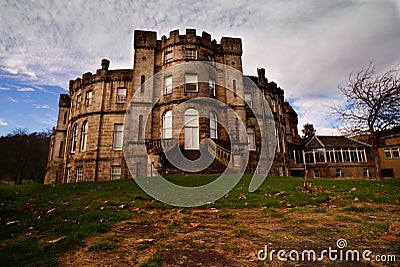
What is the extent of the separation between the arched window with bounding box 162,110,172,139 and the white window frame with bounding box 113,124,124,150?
5163mm

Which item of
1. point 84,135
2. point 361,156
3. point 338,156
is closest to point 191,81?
point 84,135

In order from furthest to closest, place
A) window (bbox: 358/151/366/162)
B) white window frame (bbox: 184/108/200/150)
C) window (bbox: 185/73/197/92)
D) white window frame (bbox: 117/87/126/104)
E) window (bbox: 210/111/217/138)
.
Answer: window (bbox: 358/151/366/162), white window frame (bbox: 117/87/126/104), window (bbox: 185/73/197/92), window (bbox: 210/111/217/138), white window frame (bbox: 184/108/200/150)

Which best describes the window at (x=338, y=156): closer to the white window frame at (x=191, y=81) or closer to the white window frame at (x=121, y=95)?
the white window frame at (x=191, y=81)

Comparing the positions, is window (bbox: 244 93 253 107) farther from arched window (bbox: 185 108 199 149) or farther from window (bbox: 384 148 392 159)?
window (bbox: 384 148 392 159)

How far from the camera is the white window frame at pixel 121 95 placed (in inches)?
987

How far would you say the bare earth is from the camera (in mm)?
3463

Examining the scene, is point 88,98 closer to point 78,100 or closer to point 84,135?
point 78,100

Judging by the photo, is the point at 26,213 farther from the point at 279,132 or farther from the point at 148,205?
the point at 279,132

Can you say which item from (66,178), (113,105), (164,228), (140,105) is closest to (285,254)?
(164,228)

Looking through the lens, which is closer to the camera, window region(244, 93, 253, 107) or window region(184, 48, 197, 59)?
window region(184, 48, 197, 59)

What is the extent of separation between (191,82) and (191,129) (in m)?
4.68

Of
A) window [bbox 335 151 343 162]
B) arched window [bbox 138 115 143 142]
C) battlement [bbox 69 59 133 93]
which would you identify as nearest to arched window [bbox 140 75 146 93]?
battlement [bbox 69 59 133 93]

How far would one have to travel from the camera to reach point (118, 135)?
24234 millimetres

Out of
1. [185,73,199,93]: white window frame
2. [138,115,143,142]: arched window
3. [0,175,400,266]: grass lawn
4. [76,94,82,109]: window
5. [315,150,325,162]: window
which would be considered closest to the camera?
[0,175,400,266]: grass lawn
